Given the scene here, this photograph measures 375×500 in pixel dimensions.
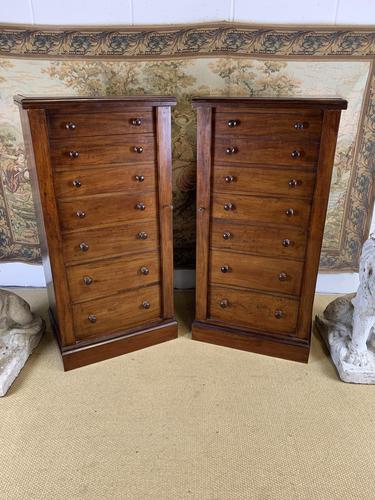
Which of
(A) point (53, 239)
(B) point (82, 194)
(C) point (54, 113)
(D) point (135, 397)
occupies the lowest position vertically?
(D) point (135, 397)

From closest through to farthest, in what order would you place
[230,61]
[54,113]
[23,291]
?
[54,113]
[230,61]
[23,291]

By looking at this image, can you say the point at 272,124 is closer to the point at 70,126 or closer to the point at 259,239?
the point at 259,239

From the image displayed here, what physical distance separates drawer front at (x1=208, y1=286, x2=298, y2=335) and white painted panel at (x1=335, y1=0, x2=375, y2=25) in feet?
4.49

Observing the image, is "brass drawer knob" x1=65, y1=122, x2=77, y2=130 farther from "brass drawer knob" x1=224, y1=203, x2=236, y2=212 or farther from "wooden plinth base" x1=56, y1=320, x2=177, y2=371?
"wooden plinth base" x1=56, y1=320, x2=177, y2=371

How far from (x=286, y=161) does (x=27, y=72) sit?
1.40m

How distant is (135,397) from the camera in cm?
169

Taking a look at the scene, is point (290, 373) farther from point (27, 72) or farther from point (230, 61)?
point (27, 72)

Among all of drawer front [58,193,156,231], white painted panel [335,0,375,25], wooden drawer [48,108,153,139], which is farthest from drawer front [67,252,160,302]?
white painted panel [335,0,375,25]

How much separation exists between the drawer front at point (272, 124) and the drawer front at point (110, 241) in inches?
20.9

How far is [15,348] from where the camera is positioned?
187 centimetres

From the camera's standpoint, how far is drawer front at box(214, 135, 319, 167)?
5.38ft

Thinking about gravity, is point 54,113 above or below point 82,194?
above

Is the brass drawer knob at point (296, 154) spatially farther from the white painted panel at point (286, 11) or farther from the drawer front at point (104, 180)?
the white painted panel at point (286, 11)

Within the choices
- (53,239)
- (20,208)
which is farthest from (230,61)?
(20,208)
